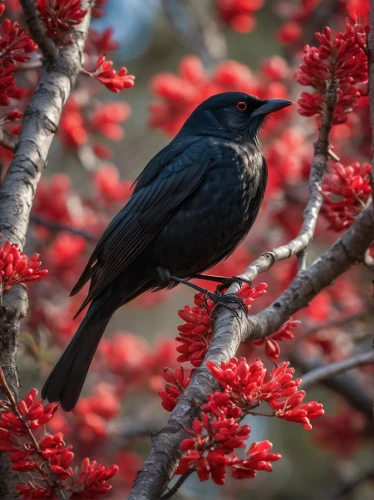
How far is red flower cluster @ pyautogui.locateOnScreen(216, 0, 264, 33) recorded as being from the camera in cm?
700

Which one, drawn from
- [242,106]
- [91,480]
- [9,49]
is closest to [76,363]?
[91,480]

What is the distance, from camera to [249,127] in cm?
509

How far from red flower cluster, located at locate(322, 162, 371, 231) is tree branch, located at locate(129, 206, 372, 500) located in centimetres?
11

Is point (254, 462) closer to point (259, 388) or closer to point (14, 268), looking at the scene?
point (259, 388)

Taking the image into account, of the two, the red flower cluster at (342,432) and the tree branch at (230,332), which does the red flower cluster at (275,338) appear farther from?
the red flower cluster at (342,432)

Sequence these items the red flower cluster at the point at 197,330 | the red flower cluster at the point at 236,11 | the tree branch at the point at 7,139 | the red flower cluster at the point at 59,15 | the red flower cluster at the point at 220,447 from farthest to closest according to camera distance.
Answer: the red flower cluster at the point at 236,11
the tree branch at the point at 7,139
the red flower cluster at the point at 59,15
the red flower cluster at the point at 197,330
the red flower cluster at the point at 220,447

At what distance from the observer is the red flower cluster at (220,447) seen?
86.8 inches

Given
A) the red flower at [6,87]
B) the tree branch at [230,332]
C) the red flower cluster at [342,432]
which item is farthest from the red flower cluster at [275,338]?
the red flower cluster at [342,432]

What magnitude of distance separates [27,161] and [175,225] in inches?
48.0

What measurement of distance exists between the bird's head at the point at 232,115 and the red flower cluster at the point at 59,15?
1593 millimetres

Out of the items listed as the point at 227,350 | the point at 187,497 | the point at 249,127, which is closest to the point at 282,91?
the point at 249,127

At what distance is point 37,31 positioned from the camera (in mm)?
3689

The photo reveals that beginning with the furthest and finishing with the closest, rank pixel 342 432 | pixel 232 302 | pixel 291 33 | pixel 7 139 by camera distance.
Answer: pixel 291 33 → pixel 342 432 → pixel 7 139 → pixel 232 302

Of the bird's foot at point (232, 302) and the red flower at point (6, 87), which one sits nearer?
the bird's foot at point (232, 302)
